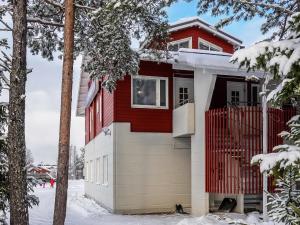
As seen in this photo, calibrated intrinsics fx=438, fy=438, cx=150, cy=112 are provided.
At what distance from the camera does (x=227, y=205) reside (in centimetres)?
1542

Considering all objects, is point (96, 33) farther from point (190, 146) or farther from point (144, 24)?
point (190, 146)

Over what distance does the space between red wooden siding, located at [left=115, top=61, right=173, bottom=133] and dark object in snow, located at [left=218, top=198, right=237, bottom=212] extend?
338 cm

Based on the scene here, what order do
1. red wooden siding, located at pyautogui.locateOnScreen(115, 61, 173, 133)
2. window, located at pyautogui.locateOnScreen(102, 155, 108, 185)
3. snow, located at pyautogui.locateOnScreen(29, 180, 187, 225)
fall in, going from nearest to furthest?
snow, located at pyautogui.locateOnScreen(29, 180, 187, 225) → red wooden siding, located at pyautogui.locateOnScreen(115, 61, 173, 133) → window, located at pyautogui.locateOnScreen(102, 155, 108, 185)

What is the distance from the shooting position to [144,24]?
11.4 m

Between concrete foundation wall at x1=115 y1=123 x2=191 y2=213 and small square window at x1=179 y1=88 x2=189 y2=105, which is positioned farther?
small square window at x1=179 y1=88 x2=189 y2=105

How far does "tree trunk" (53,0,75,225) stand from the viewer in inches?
371

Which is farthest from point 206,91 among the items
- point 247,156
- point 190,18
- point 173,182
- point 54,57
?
point 190,18

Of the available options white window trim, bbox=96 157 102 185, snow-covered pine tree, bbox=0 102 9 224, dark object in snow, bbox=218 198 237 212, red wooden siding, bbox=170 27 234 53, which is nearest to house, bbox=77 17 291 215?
dark object in snow, bbox=218 198 237 212

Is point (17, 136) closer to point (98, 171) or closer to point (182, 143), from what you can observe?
point (182, 143)

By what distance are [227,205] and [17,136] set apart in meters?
8.72

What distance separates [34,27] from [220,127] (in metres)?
6.54

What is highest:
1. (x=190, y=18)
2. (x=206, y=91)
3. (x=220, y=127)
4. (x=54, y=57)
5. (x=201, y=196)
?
(x=190, y=18)

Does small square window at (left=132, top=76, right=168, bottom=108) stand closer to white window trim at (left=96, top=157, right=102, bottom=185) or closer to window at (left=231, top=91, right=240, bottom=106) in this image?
window at (left=231, top=91, right=240, bottom=106)

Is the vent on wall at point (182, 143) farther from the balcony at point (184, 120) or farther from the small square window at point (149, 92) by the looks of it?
the small square window at point (149, 92)
